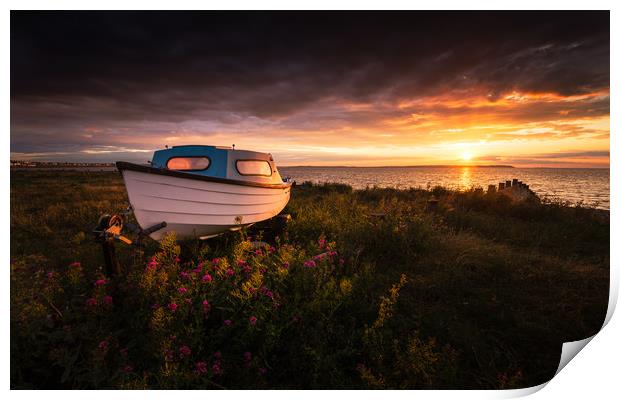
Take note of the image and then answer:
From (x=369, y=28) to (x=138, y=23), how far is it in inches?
92.0

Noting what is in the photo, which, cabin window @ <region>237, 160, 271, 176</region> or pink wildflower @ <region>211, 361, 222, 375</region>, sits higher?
cabin window @ <region>237, 160, 271, 176</region>

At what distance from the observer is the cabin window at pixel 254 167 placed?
5112 mm

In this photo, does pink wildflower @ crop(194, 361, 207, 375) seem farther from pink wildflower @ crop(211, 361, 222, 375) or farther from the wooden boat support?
the wooden boat support

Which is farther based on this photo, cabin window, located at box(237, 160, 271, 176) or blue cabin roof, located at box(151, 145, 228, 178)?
cabin window, located at box(237, 160, 271, 176)

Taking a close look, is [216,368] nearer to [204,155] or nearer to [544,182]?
[204,155]

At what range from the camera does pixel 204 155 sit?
490 centimetres

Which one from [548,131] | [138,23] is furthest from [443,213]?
[138,23]

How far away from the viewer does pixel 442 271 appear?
165 inches

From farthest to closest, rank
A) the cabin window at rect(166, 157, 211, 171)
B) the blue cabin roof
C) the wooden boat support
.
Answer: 1. the cabin window at rect(166, 157, 211, 171)
2. the blue cabin roof
3. the wooden boat support

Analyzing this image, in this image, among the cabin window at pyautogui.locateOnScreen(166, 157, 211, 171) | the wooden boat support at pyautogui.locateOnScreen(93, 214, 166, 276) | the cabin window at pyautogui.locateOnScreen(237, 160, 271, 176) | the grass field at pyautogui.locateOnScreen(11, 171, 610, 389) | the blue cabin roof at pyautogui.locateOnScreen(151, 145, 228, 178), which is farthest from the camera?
the cabin window at pyautogui.locateOnScreen(237, 160, 271, 176)

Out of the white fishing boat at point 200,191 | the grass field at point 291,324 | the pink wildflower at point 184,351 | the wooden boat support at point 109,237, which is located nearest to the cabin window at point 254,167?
the white fishing boat at point 200,191

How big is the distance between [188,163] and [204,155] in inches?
14.5

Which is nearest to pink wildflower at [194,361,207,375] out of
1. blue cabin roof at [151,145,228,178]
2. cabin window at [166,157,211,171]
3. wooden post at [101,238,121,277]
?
wooden post at [101,238,121,277]

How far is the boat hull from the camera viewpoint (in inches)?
146
